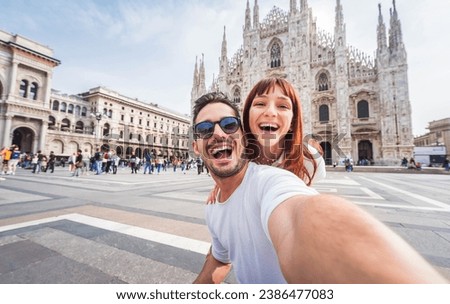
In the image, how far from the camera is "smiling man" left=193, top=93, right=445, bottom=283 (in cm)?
37

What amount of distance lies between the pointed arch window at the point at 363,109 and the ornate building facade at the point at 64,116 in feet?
66.4

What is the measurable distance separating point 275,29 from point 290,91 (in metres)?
30.4

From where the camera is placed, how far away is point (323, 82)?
24.2m

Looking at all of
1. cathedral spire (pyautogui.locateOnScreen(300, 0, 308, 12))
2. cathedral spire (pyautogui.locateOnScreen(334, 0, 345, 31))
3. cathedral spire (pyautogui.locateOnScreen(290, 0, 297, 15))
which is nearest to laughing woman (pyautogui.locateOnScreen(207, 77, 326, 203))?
cathedral spire (pyautogui.locateOnScreen(334, 0, 345, 31))

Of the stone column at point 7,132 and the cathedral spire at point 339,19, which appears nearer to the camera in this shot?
the stone column at point 7,132

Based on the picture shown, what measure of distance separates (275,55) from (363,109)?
41.7 feet

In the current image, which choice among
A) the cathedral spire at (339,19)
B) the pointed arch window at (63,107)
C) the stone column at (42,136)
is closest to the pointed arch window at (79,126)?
the pointed arch window at (63,107)

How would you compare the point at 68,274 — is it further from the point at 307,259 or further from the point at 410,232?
the point at 410,232

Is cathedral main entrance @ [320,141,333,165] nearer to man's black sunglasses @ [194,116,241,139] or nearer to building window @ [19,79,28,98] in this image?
man's black sunglasses @ [194,116,241,139]

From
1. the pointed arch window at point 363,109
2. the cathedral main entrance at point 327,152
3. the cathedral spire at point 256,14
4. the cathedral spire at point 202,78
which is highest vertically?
the cathedral spire at point 256,14

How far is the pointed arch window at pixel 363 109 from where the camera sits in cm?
2234

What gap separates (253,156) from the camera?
1.23m

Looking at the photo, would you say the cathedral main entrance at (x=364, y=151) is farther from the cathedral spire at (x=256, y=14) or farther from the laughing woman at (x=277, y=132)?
the laughing woman at (x=277, y=132)

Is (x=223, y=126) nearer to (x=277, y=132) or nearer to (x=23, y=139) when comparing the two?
(x=277, y=132)
